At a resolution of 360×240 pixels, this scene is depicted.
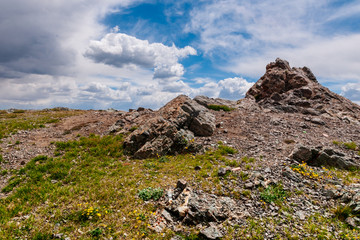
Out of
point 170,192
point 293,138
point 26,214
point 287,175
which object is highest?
point 293,138

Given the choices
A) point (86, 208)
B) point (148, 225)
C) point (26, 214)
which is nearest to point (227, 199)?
point (148, 225)

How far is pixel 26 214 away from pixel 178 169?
10.6 m

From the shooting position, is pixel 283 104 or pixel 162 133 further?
pixel 283 104

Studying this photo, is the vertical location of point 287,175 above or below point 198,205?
above


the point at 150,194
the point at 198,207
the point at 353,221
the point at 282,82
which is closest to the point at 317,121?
the point at 282,82

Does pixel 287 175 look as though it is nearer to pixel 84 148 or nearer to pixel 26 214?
pixel 26 214

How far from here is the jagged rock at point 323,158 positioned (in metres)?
16.3

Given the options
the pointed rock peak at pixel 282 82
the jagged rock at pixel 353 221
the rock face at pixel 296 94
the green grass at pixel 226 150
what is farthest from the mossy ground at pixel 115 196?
the pointed rock peak at pixel 282 82

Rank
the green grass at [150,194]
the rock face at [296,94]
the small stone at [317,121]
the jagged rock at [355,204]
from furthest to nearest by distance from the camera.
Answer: the rock face at [296,94]
the small stone at [317,121]
the green grass at [150,194]
the jagged rock at [355,204]

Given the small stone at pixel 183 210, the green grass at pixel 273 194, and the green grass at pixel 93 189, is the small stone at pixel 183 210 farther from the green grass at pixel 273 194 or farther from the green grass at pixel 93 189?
the green grass at pixel 273 194

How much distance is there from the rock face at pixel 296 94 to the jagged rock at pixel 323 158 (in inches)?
950

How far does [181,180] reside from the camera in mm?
13195

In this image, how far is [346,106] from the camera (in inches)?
1604

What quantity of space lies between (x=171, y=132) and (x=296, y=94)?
40408 mm
